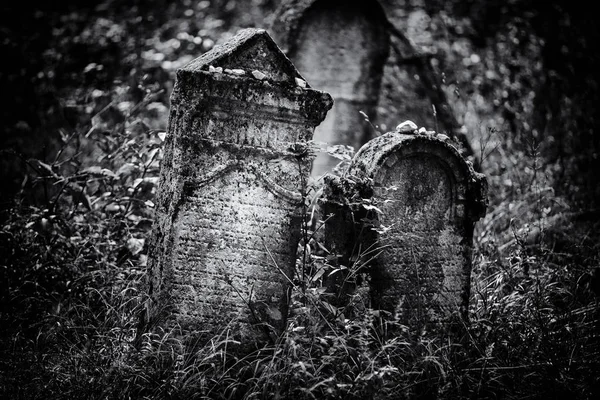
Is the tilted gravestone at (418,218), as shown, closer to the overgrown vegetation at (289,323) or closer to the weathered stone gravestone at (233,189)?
the overgrown vegetation at (289,323)

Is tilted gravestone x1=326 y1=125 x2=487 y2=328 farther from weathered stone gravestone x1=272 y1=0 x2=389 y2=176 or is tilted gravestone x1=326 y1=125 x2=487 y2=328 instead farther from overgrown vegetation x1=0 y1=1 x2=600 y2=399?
weathered stone gravestone x1=272 y1=0 x2=389 y2=176

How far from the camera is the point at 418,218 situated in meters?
3.52

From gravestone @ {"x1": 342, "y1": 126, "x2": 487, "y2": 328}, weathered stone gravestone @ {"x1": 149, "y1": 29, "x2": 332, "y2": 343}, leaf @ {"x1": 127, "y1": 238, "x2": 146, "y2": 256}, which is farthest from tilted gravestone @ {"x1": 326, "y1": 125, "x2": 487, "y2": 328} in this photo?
leaf @ {"x1": 127, "y1": 238, "x2": 146, "y2": 256}

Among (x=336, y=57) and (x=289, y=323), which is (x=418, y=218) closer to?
(x=289, y=323)

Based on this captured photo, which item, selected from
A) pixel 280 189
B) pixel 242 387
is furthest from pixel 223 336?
pixel 280 189

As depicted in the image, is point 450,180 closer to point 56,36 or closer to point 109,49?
point 109,49

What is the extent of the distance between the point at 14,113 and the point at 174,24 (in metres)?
3.03

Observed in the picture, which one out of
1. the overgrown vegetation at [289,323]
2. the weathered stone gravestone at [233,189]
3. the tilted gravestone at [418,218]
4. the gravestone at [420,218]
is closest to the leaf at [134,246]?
the overgrown vegetation at [289,323]

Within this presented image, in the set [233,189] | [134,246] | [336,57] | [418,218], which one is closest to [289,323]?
[233,189]

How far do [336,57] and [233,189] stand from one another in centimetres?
393

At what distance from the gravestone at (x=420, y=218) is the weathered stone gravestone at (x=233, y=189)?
48 centimetres

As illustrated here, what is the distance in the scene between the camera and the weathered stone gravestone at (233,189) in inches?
127

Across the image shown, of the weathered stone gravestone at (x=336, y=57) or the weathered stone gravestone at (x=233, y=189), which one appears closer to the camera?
the weathered stone gravestone at (x=233, y=189)

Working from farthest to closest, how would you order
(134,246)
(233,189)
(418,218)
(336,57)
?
(336,57)
(134,246)
(418,218)
(233,189)
